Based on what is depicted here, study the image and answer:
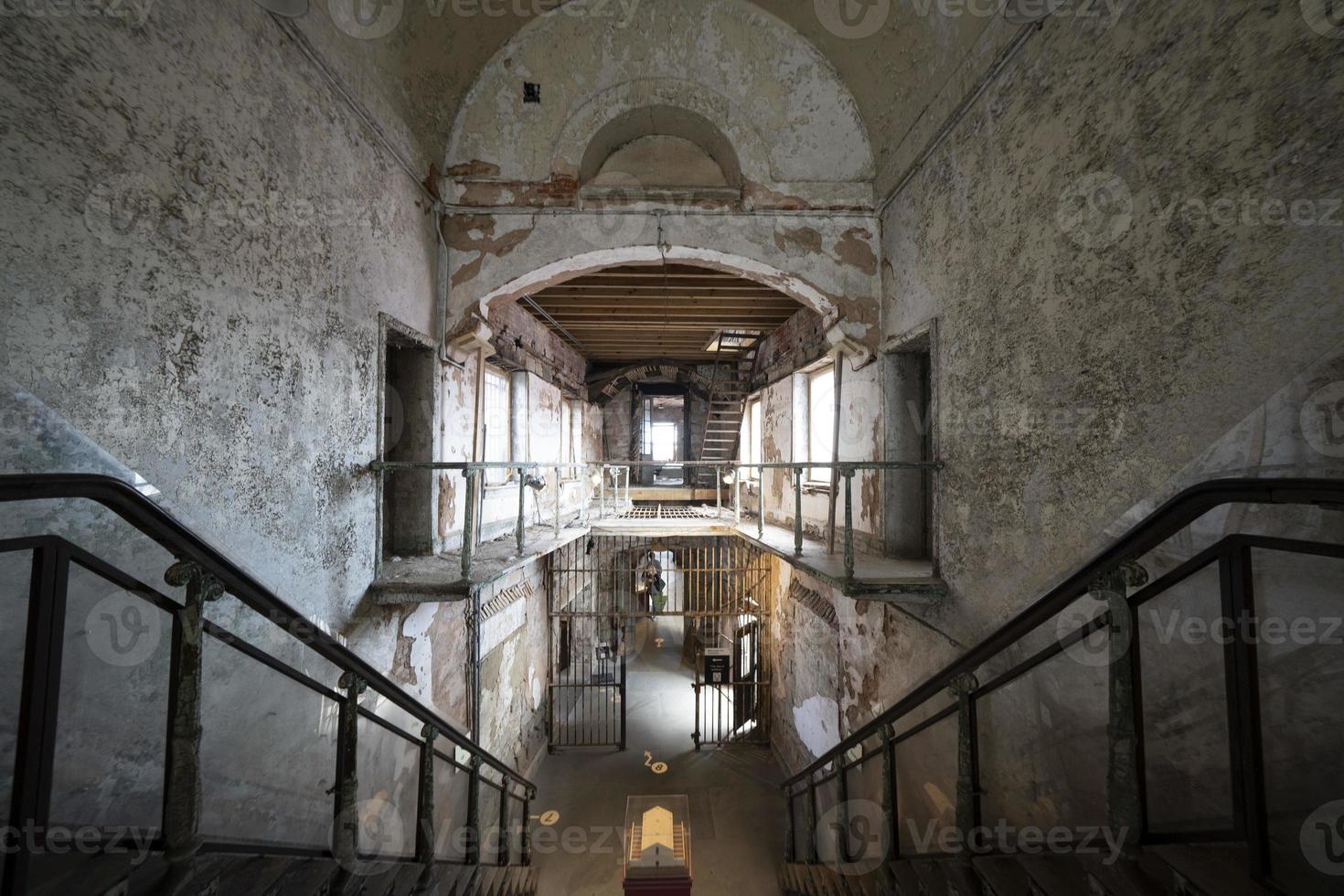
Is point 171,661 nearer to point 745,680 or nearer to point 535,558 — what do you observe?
point 535,558

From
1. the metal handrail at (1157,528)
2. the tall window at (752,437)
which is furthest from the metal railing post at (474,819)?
the tall window at (752,437)

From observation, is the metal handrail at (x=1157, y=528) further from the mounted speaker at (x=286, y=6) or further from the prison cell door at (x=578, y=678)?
the prison cell door at (x=578, y=678)

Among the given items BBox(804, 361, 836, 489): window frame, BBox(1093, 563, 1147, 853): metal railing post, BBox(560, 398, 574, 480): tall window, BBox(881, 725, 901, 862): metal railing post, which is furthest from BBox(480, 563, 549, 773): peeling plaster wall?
BBox(1093, 563, 1147, 853): metal railing post

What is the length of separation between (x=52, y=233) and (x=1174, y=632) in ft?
14.0

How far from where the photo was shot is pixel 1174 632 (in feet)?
6.70

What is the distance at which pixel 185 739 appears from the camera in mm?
1396

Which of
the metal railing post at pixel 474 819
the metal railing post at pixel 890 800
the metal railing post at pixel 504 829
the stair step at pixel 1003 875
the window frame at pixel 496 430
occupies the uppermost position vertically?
the window frame at pixel 496 430

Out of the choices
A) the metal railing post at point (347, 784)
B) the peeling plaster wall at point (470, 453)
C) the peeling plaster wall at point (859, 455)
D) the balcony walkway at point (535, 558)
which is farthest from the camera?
the peeling plaster wall at point (470, 453)

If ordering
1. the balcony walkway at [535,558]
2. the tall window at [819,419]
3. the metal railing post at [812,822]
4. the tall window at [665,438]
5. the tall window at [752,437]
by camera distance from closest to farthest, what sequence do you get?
1. the balcony walkway at [535,558]
2. the metal railing post at [812,822]
3. the tall window at [819,419]
4. the tall window at [752,437]
5. the tall window at [665,438]

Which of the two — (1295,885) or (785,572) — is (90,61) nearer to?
(1295,885)

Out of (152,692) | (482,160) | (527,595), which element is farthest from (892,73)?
(527,595)

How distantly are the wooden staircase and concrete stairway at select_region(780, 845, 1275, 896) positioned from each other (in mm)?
8718

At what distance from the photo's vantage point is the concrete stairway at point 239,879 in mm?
1367

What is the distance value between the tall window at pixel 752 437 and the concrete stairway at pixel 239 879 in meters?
7.99
